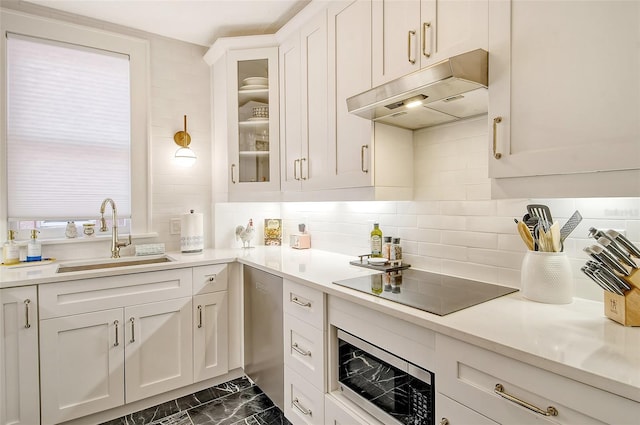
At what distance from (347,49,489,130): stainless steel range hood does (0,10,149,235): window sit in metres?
1.89

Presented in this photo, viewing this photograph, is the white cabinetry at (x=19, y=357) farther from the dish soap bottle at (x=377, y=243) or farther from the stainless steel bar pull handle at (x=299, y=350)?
the dish soap bottle at (x=377, y=243)

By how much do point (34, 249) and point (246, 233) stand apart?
1355 millimetres

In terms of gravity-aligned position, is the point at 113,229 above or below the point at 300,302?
above

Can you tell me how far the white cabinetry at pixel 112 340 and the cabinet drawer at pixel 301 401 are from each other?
0.76 m

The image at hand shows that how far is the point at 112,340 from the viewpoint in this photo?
6.40ft

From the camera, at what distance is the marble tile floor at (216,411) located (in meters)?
1.98

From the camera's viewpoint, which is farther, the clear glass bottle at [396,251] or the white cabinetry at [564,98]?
the clear glass bottle at [396,251]

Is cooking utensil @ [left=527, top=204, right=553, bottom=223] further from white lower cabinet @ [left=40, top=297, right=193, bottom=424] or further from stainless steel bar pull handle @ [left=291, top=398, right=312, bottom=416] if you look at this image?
white lower cabinet @ [left=40, top=297, right=193, bottom=424]

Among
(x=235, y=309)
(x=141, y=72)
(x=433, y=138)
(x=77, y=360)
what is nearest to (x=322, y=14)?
(x=433, y=138)

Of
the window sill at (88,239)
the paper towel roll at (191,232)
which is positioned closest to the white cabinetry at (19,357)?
the window sill at (88,239)

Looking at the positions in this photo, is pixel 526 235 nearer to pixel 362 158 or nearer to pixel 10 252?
pixel 362 158

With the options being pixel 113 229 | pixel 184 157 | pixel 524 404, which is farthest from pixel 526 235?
pixel 113 229

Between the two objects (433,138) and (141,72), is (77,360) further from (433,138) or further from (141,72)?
(433,138)

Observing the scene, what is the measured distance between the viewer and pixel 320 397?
1.58 metres
